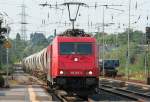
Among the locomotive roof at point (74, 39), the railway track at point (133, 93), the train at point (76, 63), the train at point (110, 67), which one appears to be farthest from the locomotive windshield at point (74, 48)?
the train at point (110, 67)

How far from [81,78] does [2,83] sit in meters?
9.56

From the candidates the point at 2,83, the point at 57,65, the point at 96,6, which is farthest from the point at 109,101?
the point at 96,6

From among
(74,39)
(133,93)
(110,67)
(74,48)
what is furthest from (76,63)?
(110,67)

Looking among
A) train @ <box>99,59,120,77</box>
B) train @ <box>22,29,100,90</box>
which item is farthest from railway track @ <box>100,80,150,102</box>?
train @ <box>99,59,120,77</box>

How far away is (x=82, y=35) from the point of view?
2852cm

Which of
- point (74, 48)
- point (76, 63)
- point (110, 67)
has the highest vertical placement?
point (74, 48)

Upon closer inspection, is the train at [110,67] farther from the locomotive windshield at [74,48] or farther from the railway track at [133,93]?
the locomotive windshield at [74,48]

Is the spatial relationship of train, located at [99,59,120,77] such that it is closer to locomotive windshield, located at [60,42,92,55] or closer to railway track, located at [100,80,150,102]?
railway track, located at [100,80,150,102]

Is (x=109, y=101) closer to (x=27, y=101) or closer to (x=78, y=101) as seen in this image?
(x=78, y=101)

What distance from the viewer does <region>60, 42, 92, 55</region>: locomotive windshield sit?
27484 mm

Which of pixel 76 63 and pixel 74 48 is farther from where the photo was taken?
pixel 74 48

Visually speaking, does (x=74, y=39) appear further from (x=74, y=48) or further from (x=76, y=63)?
(x=76, y=63)

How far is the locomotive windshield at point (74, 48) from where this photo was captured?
27.5 m

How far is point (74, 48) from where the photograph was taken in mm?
27562
